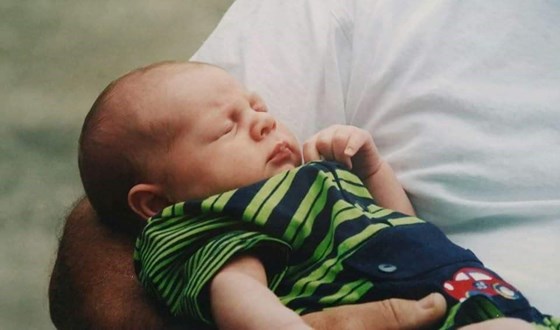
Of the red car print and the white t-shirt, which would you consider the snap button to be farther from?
the white t-shirt

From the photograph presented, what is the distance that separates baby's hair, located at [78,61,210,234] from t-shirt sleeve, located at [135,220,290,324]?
8 centimetres

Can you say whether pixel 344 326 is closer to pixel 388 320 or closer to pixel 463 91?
pixel 388 320

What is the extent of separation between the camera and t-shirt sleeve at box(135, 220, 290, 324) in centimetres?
66

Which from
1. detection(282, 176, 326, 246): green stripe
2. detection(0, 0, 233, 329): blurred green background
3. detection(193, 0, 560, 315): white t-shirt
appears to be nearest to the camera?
detection(282, 176, 326, 246): green stripe

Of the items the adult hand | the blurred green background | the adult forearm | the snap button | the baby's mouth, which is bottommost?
the blurred green background

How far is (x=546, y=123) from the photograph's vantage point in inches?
34.2

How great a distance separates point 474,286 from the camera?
675 millimetres

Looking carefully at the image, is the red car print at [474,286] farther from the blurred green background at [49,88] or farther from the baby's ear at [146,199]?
the blurred green background at [49,88]

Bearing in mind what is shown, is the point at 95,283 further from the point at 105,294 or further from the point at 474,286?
the point at 474,286

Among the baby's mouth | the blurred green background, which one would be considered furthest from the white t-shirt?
the blurred green background

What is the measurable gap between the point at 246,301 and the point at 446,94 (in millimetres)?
393

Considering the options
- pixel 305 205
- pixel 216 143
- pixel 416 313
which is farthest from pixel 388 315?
pixel 216 143

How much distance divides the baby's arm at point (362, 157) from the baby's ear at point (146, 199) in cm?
16

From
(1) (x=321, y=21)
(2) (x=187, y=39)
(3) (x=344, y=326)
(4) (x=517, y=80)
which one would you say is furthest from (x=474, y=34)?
(2) (x=187, y=39)
